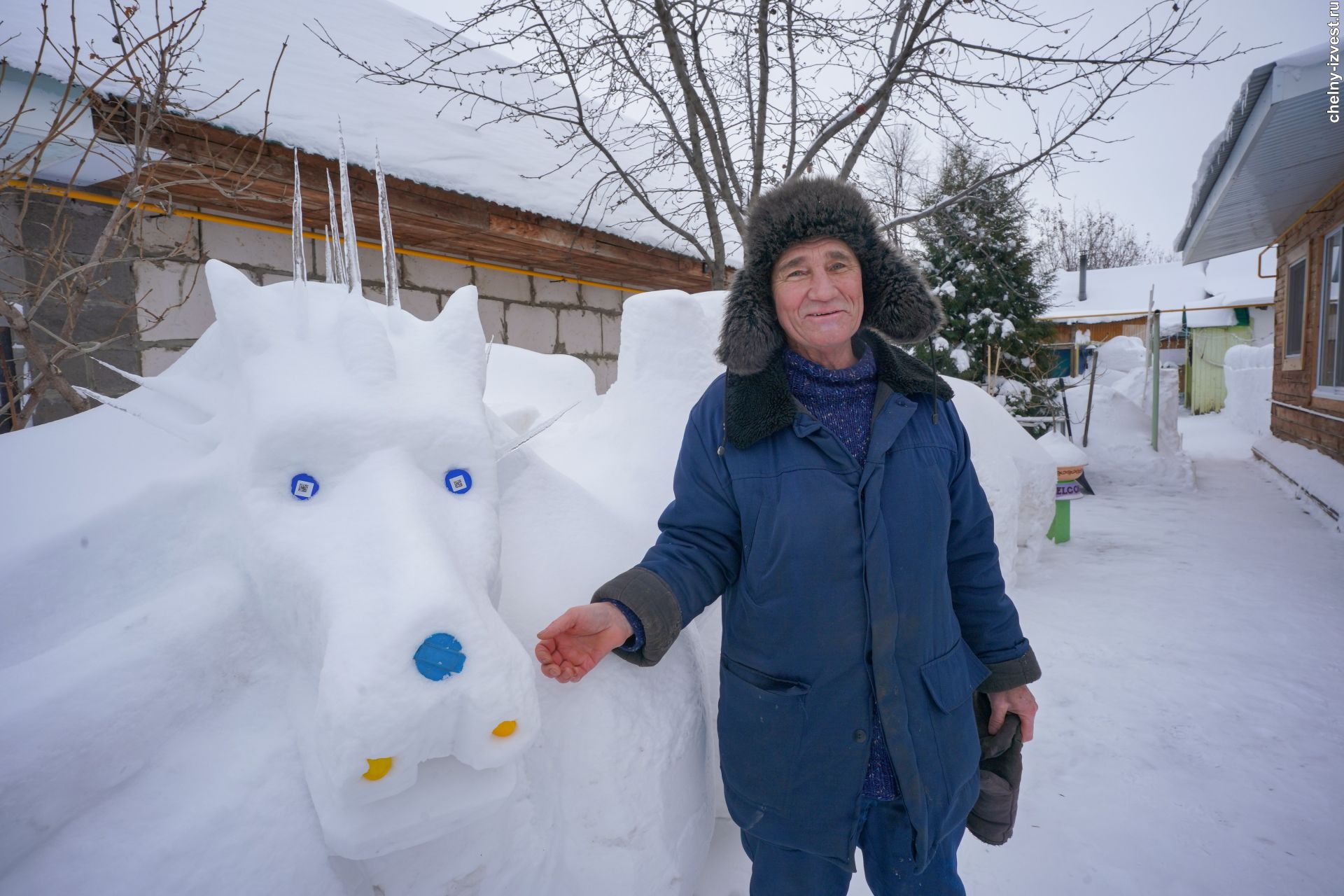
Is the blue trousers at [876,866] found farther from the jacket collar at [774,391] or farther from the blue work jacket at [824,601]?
the jacket collar at [774,391]

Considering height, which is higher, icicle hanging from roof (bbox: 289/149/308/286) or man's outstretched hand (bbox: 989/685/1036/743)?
icicle hanging from roof (bbox: 289/149/308/286)

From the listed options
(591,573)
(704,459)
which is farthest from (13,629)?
(704,459)

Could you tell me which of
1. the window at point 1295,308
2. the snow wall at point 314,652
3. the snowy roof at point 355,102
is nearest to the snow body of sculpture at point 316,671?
the snow wall at point 314,652

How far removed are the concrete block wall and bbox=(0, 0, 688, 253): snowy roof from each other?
0.73 meters

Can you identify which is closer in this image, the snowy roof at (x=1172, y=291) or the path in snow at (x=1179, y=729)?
the path in snow at (x=1179, y=729)

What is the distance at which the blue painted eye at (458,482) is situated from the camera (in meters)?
1.41

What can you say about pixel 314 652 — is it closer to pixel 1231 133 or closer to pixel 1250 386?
pixel 1231 133

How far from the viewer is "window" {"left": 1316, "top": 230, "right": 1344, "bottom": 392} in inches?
261

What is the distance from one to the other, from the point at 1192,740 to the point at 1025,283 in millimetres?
9284

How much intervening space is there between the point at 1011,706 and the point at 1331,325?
8353mm

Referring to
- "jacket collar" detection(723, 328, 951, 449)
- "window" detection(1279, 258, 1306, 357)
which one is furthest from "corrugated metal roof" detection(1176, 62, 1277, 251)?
"jacket collar" detection(723, 328, 951, 449)

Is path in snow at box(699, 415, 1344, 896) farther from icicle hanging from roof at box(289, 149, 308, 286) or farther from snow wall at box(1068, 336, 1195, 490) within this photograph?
snow wall at box(1068, 336, 1195, 490)

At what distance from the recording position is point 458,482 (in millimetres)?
1408

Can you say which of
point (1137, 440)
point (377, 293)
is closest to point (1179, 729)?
point (377, 293)
